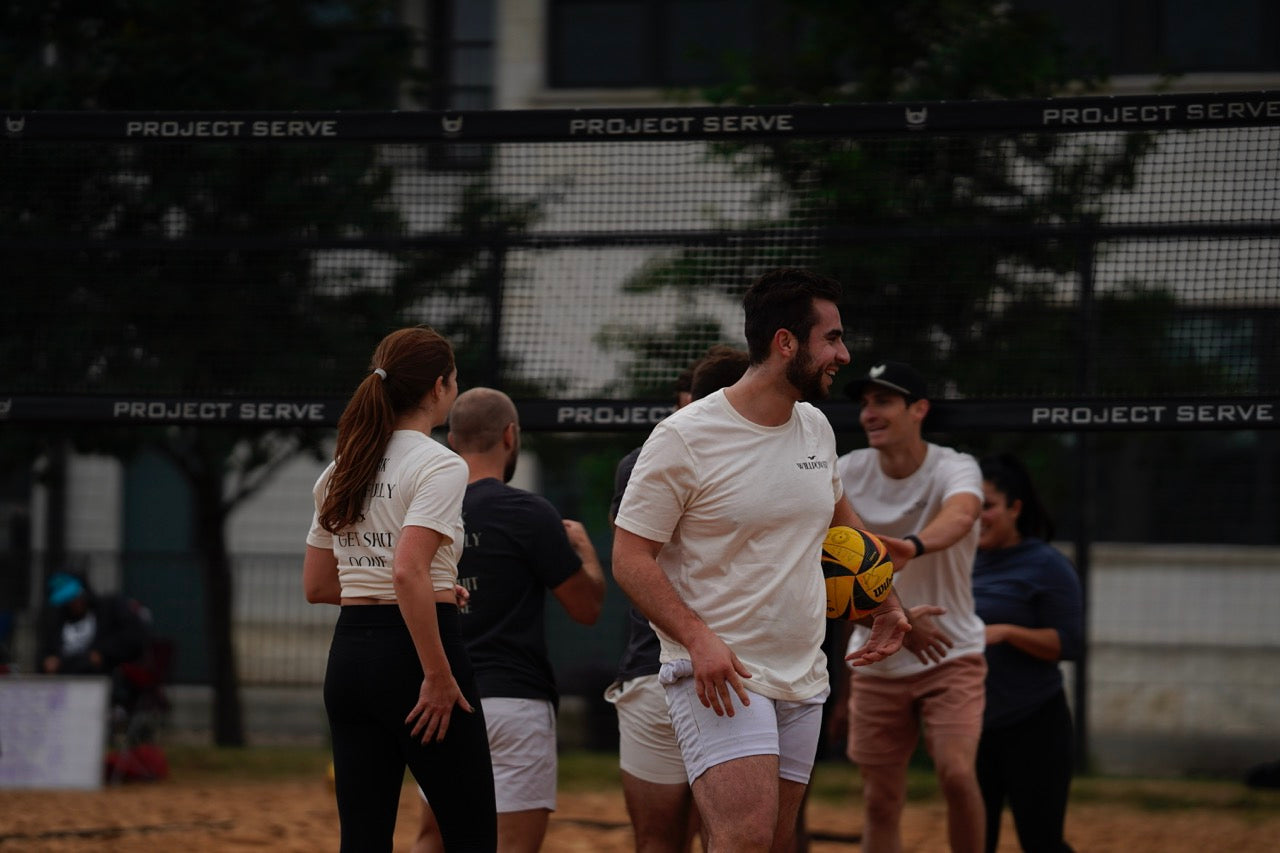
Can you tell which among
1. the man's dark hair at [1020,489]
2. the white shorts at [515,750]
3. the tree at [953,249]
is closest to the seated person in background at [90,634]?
the tree at [953,249]

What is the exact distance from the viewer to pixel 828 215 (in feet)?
26.8

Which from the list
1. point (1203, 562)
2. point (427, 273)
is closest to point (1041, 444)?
point (1203, 562)

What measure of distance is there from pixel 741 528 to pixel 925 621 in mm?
1901

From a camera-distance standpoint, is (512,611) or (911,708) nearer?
(512,611)

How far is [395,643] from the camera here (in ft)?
14.6

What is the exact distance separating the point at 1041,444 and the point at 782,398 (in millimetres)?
8019

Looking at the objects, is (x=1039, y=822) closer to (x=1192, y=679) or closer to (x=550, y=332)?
(x=550, y=332)

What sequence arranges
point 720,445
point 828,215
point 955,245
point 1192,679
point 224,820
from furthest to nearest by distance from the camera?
point 1192,679
point 224,820
point 828,215
point 955,245
point 720,445

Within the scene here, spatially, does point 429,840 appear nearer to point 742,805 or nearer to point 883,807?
point 742,805

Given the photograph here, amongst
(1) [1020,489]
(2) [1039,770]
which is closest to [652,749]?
(2) [1039,770]

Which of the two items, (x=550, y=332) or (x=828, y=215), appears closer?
(x=550, y=332)

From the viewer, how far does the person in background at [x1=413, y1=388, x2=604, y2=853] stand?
5.42 metres

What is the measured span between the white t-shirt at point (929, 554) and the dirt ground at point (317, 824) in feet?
8.81

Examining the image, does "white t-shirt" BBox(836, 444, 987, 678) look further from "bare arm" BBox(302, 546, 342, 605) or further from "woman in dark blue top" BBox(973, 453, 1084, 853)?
Answer: "bare arm" BBox(302, 546, 342, 605)
